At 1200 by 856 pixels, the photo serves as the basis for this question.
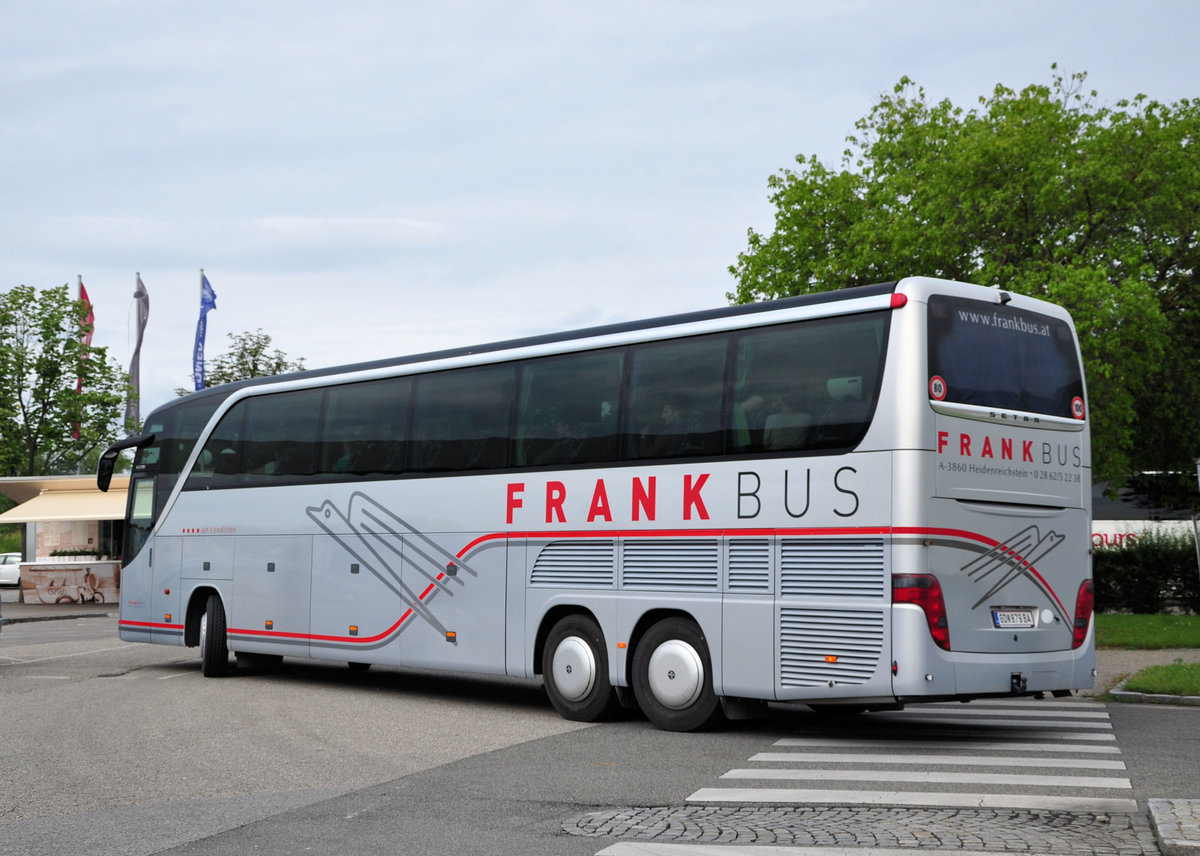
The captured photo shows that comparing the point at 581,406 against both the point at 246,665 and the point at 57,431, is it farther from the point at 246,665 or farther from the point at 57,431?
the point at 57,431

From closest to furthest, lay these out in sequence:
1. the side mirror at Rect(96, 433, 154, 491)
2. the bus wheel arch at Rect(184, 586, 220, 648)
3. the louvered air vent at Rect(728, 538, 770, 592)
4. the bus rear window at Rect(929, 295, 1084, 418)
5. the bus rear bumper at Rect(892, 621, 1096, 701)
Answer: the bus rear bumper at Rect(892, 621, 1096, 701)
the bus rear window at Rect(929, 295, 1084, 418)
the louvered air vent at Rect(728, 538, 770, 592)
the bus wheel arch at Rect(184, 586, 220, 648)
the side mirror at Rect(96, 433, 154, 491)

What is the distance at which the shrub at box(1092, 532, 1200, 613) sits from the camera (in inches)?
1180

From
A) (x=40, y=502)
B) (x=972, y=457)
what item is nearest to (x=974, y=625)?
(x=972, y=457)

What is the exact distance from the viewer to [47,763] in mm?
10500

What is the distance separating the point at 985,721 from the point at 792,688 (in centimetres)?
Result: 305

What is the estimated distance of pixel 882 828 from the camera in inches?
300

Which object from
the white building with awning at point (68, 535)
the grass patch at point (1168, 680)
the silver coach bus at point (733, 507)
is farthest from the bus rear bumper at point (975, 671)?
the white building with awning at point (68, 535)

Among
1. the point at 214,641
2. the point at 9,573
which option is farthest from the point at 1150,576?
the point at 9,573

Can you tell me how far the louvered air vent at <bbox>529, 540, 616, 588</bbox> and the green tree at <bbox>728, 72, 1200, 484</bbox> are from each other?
50.5 feet

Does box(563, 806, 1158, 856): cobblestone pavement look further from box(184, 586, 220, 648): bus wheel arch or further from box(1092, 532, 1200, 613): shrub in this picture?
box(1092, 532, 1200, 613): shrub

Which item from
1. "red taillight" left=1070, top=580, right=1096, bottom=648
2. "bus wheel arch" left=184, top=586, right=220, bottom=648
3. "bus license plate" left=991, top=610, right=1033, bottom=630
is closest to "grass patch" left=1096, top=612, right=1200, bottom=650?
"red taillight" left=1070, top=580, right=1096, bottom=648

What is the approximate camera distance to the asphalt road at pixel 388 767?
25.1 feet

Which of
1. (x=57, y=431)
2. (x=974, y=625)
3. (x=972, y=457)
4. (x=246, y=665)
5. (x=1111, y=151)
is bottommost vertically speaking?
(x=246, y=665)

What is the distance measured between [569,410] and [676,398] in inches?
54.6
